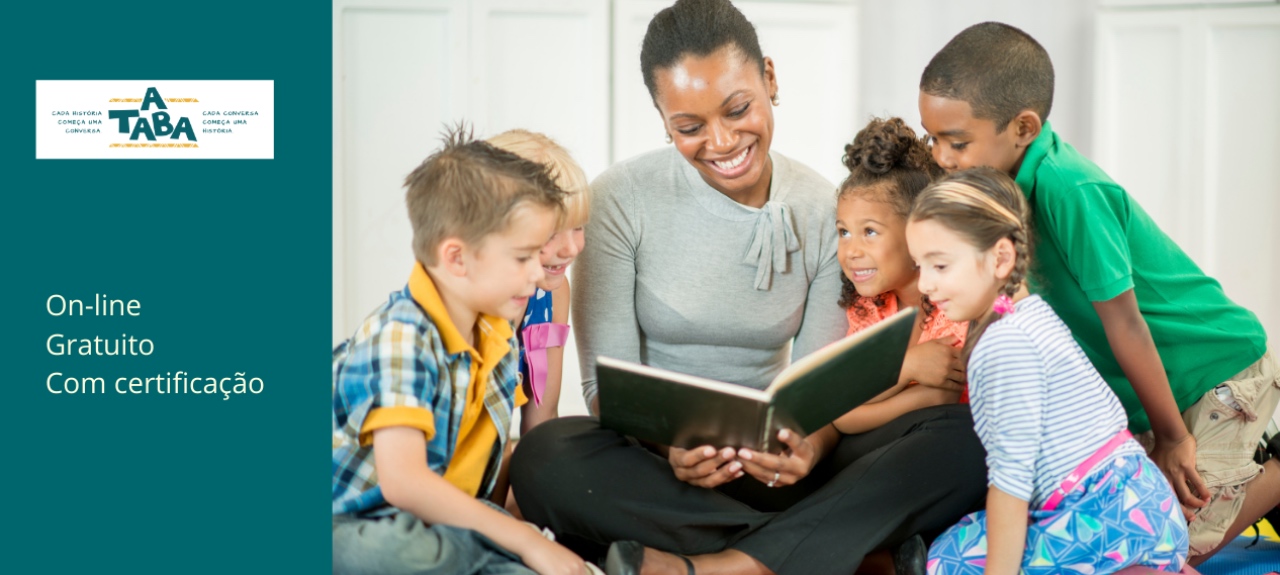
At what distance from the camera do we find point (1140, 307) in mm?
2119

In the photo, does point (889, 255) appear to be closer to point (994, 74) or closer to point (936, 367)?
point (936, 367)

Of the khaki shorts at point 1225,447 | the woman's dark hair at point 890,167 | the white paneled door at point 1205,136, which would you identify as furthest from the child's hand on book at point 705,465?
the white paneled door at point 1205,136

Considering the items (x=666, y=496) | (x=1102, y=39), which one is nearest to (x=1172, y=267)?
(x=666, y=496)

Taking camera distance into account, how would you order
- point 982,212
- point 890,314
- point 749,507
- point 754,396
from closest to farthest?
point 754,396 < point 982,212 < point 749,507 < point 890,314

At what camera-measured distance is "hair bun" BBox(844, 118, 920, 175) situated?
212 cm

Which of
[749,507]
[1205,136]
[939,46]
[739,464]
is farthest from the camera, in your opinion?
[1205,136]

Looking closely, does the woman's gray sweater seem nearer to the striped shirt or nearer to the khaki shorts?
the striped shirt

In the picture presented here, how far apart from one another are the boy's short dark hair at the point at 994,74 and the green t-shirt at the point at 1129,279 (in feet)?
0.24

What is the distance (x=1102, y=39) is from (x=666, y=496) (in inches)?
81.1
